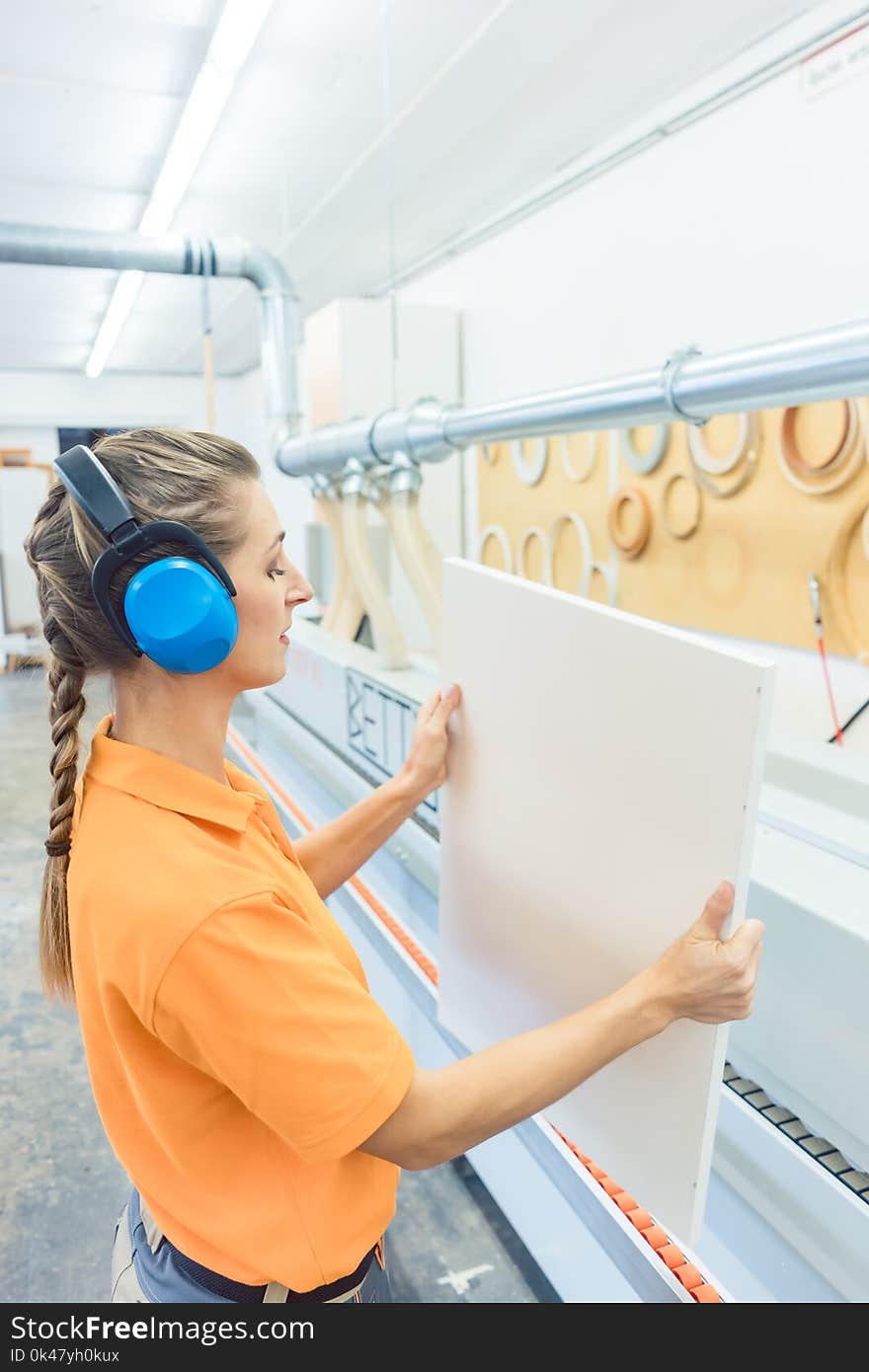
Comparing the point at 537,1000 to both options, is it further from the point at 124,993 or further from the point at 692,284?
the point at 692,284

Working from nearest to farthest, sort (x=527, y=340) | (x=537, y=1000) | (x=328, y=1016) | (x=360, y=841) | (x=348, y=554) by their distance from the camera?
(x=328, y=1016) → (x=537, y=1000) → (x=360, y=841) → (x=348, y=554) → (x=527, y=340)

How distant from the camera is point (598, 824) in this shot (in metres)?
0.82

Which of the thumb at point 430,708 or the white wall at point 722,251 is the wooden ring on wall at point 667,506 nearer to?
the white wall at point 722,251

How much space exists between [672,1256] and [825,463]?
1.76 meters

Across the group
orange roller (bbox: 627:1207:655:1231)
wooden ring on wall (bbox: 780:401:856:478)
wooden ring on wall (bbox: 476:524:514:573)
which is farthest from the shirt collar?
wooden ring on wall (bbox: 476:524:514:573)

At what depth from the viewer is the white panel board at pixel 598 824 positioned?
2.25ft

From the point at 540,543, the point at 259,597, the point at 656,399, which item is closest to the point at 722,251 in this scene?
the point at 540,543

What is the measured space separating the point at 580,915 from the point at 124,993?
0.42 m

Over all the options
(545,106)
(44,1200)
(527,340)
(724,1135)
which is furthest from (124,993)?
(527,340)

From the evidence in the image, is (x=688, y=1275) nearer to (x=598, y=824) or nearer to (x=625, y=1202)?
(x=625, y=1202)

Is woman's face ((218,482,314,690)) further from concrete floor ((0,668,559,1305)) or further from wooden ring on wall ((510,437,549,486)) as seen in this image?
wooden ring on wall ((510,437,549,486))

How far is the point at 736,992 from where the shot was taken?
0.68 meters

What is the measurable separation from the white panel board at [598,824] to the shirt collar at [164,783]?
30 centimetres

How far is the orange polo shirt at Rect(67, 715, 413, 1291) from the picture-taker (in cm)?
61
